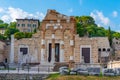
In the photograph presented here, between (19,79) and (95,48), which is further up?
(95,48)

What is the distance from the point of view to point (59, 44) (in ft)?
159

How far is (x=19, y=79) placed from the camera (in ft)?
87.4

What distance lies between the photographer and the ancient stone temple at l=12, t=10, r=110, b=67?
1868 inches

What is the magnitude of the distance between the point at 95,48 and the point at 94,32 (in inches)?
1623

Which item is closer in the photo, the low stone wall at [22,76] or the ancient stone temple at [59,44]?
the low stone wall at [22,76]

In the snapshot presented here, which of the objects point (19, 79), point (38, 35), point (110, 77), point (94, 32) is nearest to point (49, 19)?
point (38, 35)

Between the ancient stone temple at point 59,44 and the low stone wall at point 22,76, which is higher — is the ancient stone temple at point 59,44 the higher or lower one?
the higher one

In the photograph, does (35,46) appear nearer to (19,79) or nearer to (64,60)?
(64,60)

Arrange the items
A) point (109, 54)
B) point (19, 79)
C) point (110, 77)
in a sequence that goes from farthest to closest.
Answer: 1. point (109, 54)
2. point (19, 79)
3. point (110, 77)

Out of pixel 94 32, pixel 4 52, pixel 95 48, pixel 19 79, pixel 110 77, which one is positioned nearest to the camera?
pixel 110 77

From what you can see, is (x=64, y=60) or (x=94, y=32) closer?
(x=64, y=60)

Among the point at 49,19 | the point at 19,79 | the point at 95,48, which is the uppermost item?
the point at 49,19

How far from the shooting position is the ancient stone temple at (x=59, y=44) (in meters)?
47.4

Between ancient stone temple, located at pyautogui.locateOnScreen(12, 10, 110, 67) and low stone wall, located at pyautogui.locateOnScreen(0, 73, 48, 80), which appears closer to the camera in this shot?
low stone wall, located at pyautogui.locateOnScreen(0, 73, 48, 80)
